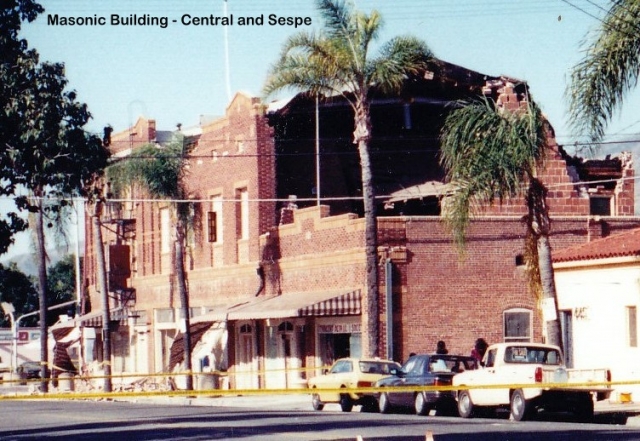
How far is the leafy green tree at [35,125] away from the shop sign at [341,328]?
51.1 ft

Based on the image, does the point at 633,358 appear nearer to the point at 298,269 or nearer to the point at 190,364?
the point at 298,269

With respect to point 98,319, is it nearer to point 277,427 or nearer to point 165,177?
point 165,177

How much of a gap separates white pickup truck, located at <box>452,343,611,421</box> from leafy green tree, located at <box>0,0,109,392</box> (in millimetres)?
8775

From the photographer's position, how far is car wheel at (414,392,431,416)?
30094mm

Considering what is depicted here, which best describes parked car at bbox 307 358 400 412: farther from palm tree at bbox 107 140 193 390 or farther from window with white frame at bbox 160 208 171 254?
window with white frame at bbox 160 208 171 254

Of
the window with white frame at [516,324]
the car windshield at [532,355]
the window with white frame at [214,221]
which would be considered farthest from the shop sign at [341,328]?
the car windshield at [532,355]

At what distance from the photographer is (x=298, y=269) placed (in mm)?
44875

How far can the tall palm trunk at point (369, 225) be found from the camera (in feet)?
125

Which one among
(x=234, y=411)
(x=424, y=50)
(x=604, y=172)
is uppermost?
(x=424, y=50)

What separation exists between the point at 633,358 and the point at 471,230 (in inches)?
369

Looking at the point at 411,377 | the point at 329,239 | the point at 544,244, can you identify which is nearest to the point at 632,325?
the point at 544,244

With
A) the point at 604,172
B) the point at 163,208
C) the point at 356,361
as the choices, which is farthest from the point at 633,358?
the point at 163,208

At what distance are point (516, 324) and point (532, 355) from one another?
13.5 meters

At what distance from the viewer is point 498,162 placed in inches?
1196
